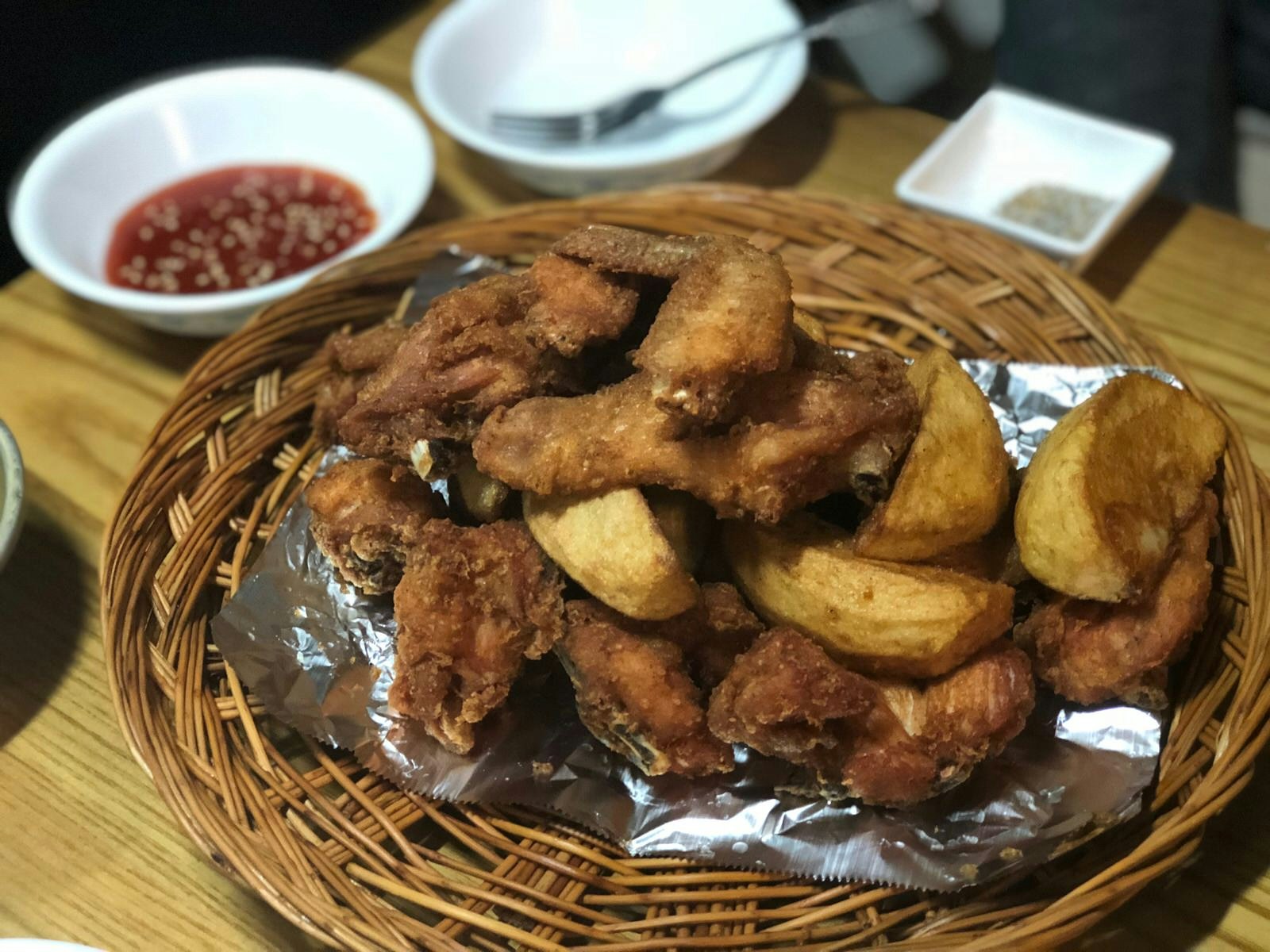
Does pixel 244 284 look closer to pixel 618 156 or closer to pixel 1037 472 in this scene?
pixel 618 156

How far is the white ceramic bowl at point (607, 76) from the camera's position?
231cm

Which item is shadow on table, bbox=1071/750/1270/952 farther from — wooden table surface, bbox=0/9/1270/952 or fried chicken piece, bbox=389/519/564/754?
fried chicken piece, bbox=389/519/564/754

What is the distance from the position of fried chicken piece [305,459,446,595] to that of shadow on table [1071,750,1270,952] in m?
0.94

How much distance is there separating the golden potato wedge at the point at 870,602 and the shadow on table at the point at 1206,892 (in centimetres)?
37

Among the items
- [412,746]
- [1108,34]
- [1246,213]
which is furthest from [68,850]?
[1246,213]

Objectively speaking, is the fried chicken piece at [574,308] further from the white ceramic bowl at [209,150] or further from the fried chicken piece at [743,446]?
the white ceramic bowl at [209,150]

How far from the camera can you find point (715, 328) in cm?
108

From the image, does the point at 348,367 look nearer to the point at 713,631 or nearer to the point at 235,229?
the point at 713,631

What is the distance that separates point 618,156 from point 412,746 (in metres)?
1.42

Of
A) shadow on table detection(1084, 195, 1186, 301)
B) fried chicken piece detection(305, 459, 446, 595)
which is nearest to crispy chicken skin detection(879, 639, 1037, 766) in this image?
fried chicken piece detection(305, 459, 446, 595)

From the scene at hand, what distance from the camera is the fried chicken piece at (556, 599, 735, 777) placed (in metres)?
1.19

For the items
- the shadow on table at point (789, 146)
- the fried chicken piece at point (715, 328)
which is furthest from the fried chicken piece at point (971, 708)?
the shadow on table at point (789, 146)

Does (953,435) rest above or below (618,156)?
above

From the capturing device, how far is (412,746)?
1.35 meters
